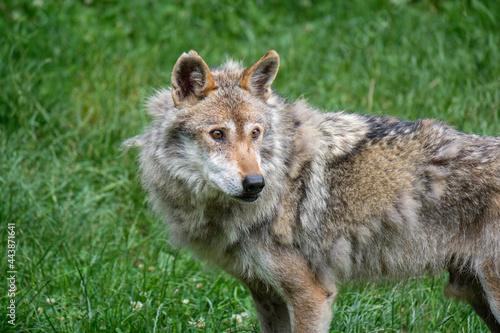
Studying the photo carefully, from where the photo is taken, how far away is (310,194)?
4.09m

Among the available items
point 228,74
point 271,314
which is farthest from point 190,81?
point 271,314

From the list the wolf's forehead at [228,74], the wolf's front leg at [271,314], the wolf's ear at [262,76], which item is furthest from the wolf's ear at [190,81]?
the wolf's front leg at [271,314]

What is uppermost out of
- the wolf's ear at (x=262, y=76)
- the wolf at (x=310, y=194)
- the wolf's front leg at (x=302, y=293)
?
the wolf's ear at (x=262, y=76)

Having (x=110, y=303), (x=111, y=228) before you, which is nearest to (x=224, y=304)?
(x=110, y=303)

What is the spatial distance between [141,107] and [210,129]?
3.60 meters

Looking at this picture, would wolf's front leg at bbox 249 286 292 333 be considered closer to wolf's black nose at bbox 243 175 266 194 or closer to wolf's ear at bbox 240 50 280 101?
wolf's black nose at bbox 243 175 266 194

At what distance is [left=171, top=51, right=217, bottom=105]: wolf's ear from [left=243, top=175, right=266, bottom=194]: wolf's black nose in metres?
0.75

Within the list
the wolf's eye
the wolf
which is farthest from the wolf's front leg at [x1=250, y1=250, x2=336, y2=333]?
the wolf's eye

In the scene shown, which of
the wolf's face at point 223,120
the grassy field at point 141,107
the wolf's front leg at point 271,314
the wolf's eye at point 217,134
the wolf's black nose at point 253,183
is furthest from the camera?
the grassy field at point 141,107

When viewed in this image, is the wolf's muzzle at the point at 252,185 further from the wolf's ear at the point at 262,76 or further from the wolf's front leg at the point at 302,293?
the wolf's ear at the point at 262,76

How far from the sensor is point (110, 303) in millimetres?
4676

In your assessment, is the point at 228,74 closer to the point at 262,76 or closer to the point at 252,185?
the point at 262,76

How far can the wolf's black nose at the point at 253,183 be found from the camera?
3.57 metres

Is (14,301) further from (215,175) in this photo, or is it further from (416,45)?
(416,45)
